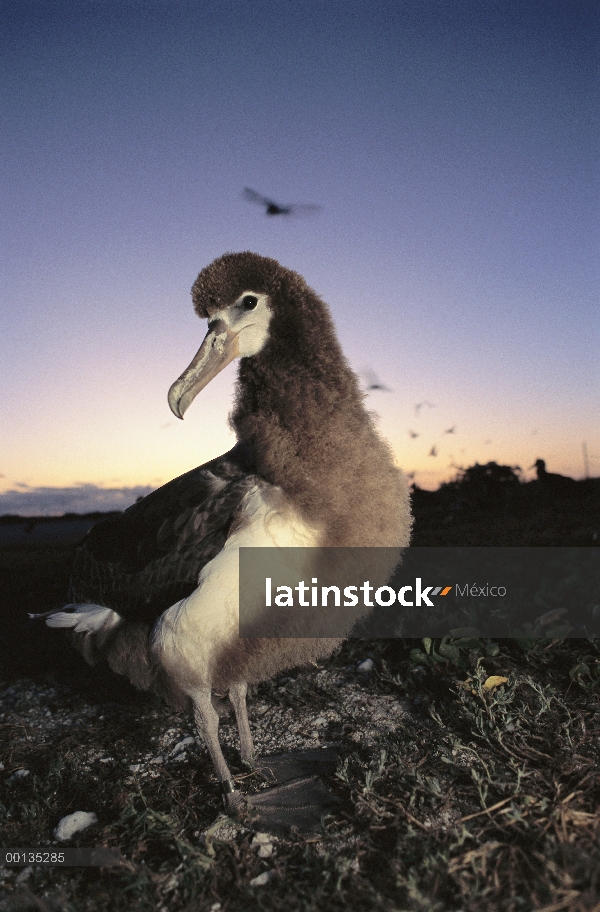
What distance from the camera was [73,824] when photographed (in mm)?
2932

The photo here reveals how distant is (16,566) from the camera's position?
7500 mm

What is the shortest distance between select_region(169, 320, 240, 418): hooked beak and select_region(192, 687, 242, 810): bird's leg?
1.48 m

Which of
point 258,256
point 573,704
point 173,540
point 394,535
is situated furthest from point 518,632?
point 258,256

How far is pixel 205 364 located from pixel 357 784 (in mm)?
2207

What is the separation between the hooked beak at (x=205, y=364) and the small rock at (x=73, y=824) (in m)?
2.00

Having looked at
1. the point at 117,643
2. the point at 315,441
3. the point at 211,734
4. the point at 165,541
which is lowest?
the point at 211,734

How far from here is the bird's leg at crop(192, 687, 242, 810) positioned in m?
3.12

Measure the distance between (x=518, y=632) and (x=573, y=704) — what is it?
67 centimetres

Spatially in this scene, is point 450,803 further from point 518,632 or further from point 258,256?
point 258,256

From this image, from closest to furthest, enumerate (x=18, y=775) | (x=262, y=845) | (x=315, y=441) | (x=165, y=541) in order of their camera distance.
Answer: (x=262, y=845)
(x=315, y=441)
(x=165, y=541)
(x=18, y=775)

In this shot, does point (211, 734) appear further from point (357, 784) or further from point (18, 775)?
point (18, 775)

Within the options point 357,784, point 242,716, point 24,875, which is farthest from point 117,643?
point 357,784

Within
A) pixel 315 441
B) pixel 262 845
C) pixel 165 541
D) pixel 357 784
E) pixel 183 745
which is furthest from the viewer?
pixel 183 745

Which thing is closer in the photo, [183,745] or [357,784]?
[357,784]
